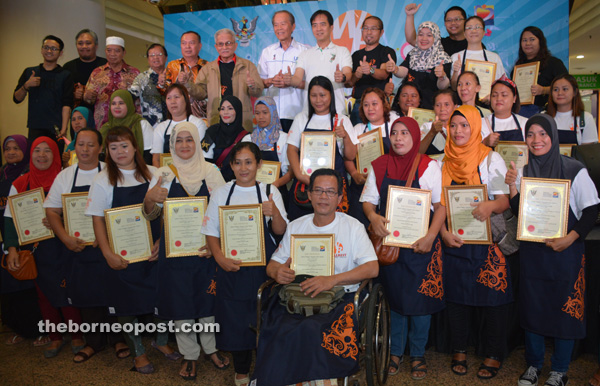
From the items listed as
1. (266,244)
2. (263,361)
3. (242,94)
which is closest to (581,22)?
(242,94)

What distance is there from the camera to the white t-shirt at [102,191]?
13.5 feet

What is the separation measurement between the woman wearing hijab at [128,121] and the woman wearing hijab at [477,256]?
11.6 feet

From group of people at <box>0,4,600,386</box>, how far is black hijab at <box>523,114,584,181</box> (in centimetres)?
1

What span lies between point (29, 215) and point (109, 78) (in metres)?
2.43

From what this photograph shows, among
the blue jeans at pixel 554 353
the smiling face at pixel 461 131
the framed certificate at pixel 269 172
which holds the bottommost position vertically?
the blue jeans at pixel 554 353

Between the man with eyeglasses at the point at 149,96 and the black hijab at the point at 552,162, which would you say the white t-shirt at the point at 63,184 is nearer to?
the man with eyeglasses at the point at 149,96

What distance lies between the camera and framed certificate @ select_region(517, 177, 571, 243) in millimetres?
3561

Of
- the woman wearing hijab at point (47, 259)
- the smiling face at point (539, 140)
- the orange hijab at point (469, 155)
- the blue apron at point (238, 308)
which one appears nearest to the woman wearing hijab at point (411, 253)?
the orange hijab at point (469, 155)

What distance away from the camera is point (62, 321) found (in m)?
5.01

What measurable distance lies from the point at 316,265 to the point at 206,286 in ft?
3.75

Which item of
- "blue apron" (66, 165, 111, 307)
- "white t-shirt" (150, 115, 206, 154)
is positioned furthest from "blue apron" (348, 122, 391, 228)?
"blue apron" (66, 165, 111, 307)

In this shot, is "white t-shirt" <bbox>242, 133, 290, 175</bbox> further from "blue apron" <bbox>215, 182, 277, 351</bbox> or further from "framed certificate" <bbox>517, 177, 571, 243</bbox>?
"framed certificate" <bbox>517, 177, 571, 243</bbox>

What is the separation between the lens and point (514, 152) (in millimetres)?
4320

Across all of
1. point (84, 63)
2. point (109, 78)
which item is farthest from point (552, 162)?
point (84, 63)
